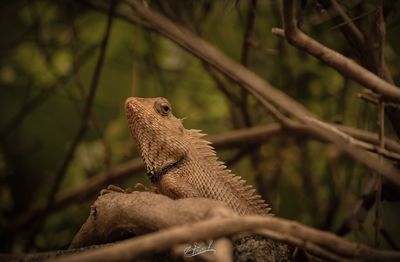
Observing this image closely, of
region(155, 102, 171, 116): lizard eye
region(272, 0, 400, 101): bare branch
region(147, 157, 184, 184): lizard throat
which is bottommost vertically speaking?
region(147, 157, 184, 184): lizard throat

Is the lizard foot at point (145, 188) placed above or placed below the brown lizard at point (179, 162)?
below

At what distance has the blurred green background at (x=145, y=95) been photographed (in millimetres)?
4898

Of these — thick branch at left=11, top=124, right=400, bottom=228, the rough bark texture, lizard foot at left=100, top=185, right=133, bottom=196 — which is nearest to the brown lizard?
lizard foot at left=100, top=185, right=133, bottom=196

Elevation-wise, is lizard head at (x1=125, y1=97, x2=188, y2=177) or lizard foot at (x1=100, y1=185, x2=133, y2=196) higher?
lizard head at (x1=125, y1=97, x2=188, y2=177)

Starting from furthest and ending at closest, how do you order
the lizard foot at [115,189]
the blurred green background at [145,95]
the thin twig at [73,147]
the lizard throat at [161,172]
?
the blurred green background at [145,95]
the thin twig at [73,147]
the lizard throat at [161,172]
the lizard foot at [115,189]

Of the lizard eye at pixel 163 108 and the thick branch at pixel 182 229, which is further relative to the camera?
the lizard eye at pixel 163 108

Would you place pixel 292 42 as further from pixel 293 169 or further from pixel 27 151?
pixel 27 151

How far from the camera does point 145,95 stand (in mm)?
5938

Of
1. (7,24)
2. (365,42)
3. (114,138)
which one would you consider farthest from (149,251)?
(7,24)

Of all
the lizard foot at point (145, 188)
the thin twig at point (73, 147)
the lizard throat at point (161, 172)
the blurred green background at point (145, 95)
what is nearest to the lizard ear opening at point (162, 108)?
the lizard throat at point (161, 172)

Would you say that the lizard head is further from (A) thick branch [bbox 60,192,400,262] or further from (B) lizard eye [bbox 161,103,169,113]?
(A) thick branch [bbox 60,192,400,262]

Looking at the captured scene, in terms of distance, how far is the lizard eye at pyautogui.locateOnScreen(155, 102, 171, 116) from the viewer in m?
→ 3.28

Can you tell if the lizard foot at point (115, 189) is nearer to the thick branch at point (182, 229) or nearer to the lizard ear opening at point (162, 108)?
the thick branch at point (182, 229)

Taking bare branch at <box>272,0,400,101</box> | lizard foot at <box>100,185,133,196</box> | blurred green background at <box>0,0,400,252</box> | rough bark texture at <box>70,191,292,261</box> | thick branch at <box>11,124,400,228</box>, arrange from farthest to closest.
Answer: blurred green background at <box>0,0,400,252</box>
thick branch at <box>11,124,400,228</box>
lizard foot at <box>100,185,133,196</box>
bare branch at <box>272,0,400,101</box>
rough bark texture at <box>70,191,292,261</box>
